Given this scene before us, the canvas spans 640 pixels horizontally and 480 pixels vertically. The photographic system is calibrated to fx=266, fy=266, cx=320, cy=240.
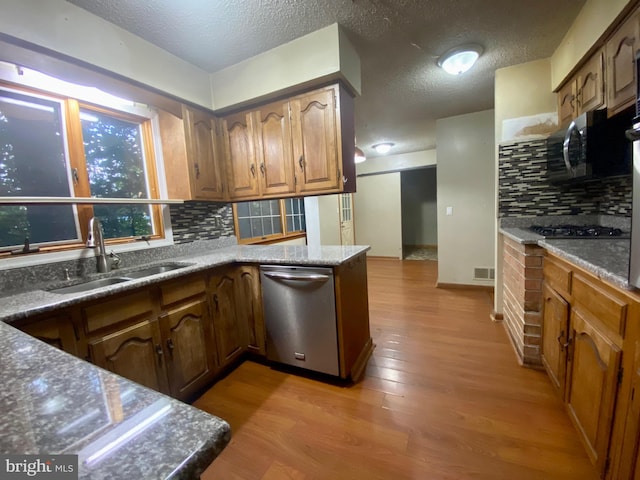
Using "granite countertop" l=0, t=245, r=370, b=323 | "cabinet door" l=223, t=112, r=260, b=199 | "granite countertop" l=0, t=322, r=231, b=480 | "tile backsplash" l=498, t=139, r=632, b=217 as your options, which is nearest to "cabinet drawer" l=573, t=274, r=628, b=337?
"granite countertop" l=0, t=245, r=370, b=323

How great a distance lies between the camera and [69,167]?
1.75 meters

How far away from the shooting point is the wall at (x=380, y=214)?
5.80 m

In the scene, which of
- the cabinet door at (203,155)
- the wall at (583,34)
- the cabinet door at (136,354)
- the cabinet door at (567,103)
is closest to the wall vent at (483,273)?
the cabinet door at (567,103)

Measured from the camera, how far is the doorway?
22.8ft

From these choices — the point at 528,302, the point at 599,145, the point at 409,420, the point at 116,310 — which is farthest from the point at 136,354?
the point at 599,145

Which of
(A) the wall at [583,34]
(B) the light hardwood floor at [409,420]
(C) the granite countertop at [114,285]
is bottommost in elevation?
(B) the light hardwood floor at [409,420]

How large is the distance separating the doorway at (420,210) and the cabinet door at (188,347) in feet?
19.2

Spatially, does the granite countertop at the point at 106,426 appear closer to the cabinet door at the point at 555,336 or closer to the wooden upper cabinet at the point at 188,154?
the cabinet door at the point at 555,336

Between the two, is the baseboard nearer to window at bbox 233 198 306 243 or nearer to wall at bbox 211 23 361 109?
window at bbox 233 198 306 243

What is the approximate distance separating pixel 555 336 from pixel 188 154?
9.09ft

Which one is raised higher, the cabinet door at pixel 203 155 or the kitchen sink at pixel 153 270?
the cabinet door at pixel 203 155

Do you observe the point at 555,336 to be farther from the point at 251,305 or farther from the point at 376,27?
the point at 376,27

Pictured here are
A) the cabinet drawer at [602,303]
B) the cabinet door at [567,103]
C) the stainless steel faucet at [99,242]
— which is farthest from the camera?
the cabinet door at [567,103]

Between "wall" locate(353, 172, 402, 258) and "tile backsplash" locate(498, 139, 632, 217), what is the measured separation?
10.9 feet
